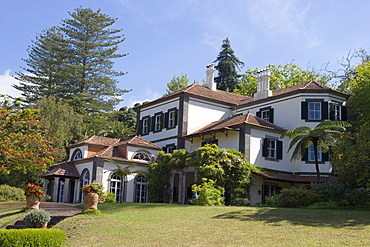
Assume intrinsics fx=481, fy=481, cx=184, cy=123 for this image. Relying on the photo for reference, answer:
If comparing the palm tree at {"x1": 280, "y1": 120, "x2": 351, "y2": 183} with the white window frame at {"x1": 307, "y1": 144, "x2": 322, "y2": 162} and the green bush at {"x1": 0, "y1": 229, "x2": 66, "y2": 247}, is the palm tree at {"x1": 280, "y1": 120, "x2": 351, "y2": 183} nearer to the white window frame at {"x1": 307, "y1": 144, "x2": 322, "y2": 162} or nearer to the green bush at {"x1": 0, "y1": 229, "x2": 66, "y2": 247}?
the white window frame at {"x1": 307, "y1": 144, "x2": 322, "y2": 162}

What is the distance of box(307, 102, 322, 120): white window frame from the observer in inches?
1342

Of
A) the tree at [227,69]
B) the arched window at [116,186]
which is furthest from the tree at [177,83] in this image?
the arched window at [116,186]

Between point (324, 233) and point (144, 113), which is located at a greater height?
point (144, 113)

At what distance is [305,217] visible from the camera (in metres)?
18.3

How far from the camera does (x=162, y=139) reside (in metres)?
38.8

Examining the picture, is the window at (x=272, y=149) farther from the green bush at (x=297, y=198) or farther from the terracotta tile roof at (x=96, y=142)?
the terracotta tile roof at (x=96, y=142)

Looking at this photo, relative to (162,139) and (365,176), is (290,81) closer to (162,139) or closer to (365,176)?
(162,139)

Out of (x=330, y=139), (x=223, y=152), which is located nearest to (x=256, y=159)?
(x=223, y=152)

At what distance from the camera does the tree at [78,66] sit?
2441 inches

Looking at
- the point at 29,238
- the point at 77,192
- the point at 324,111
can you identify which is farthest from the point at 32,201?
the point at 324,111

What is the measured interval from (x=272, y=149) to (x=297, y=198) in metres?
9.78

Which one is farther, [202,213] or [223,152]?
[223,152]

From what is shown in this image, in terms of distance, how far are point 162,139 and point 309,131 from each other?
1370 centimetres

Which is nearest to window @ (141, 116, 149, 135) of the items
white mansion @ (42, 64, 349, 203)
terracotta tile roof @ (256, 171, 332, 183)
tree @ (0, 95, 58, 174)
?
white mansion @ (42, 64, 349, 203)
